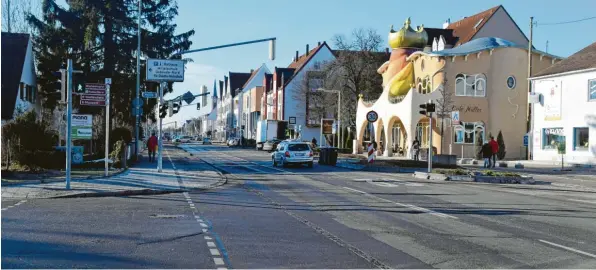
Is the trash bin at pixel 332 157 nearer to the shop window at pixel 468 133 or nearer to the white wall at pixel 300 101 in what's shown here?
the shop window at pixel 468 133

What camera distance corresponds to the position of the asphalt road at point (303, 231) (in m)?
8.50

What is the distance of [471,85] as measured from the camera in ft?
161

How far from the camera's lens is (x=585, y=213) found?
14555 mm

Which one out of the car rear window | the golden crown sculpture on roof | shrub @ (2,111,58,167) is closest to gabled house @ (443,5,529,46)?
the golden crown sculpture on roof

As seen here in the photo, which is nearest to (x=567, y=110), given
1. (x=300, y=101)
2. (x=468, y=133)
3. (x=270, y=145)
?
(x=468, y=133)

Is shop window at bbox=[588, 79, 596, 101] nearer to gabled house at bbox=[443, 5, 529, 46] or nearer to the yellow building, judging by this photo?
the yellow building

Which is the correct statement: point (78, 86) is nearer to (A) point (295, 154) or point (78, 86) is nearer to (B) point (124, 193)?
(B) point (124, 193)

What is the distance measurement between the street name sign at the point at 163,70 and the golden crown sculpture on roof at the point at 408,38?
33.4 meters

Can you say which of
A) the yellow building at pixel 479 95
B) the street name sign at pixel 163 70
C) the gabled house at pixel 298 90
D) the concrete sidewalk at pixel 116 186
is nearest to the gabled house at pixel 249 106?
the gabled house at pixel 298 90

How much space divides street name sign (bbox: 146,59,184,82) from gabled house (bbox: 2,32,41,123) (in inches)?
472

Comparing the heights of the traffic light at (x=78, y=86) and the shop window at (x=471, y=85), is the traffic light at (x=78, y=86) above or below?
below

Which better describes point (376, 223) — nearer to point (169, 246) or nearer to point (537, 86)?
point (169, 246)

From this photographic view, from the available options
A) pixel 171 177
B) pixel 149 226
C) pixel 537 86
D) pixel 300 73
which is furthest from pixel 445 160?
pixel 300 73

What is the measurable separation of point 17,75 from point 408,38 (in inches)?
1316
